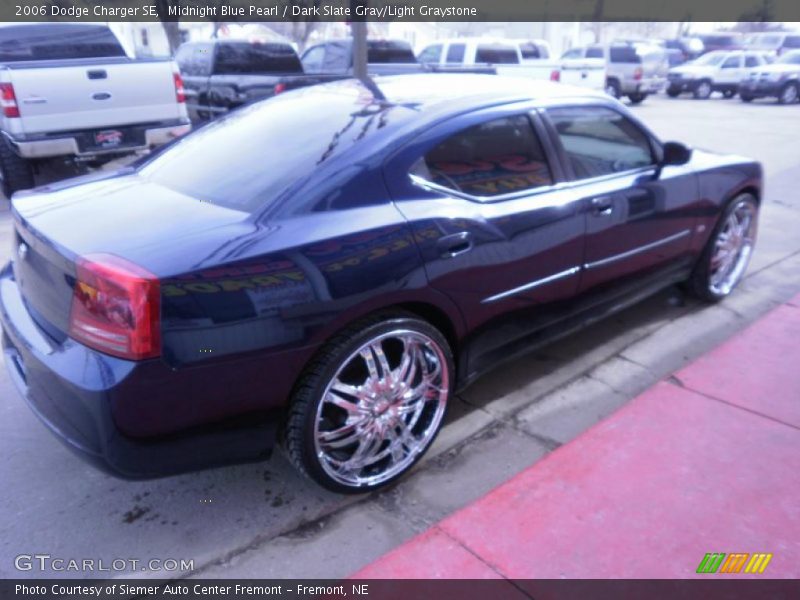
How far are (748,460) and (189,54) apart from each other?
1069cm

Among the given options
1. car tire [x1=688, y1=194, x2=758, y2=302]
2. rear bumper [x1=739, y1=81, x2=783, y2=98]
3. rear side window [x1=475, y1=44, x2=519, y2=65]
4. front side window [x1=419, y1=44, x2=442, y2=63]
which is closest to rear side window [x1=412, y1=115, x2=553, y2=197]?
car tire [x1=688, y1=194, x2=758, y2=302]

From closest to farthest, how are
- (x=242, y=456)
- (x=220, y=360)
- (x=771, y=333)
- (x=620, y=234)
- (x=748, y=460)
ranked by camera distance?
(x=220, y=360) → (x=242, y=456) → (x=748, y=460) → (x=620, y=234) → (x=771, y=333)

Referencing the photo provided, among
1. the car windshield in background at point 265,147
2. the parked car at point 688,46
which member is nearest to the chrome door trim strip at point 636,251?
the car windshield in background at point 265,147

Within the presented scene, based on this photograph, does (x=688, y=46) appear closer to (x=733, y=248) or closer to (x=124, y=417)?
(x=733, y=248)

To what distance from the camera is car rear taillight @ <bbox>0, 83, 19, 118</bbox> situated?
21.7ft

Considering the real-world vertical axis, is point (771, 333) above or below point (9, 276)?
below

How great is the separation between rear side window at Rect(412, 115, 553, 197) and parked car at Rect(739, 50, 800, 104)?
2104 cm

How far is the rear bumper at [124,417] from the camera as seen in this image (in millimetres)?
2129

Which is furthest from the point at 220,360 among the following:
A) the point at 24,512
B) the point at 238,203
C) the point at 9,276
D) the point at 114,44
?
the point at 114,44

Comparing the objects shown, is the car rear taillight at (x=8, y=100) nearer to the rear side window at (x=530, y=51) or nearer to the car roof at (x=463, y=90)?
the car roof at (x=463, y=90)

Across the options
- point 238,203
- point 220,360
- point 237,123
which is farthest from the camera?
point 237,123

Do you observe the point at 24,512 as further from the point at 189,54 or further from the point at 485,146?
the point at 189,54

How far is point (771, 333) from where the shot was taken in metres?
4.30

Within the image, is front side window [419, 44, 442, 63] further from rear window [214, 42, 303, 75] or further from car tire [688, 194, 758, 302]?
car tire [688, 194, 758, 302]
